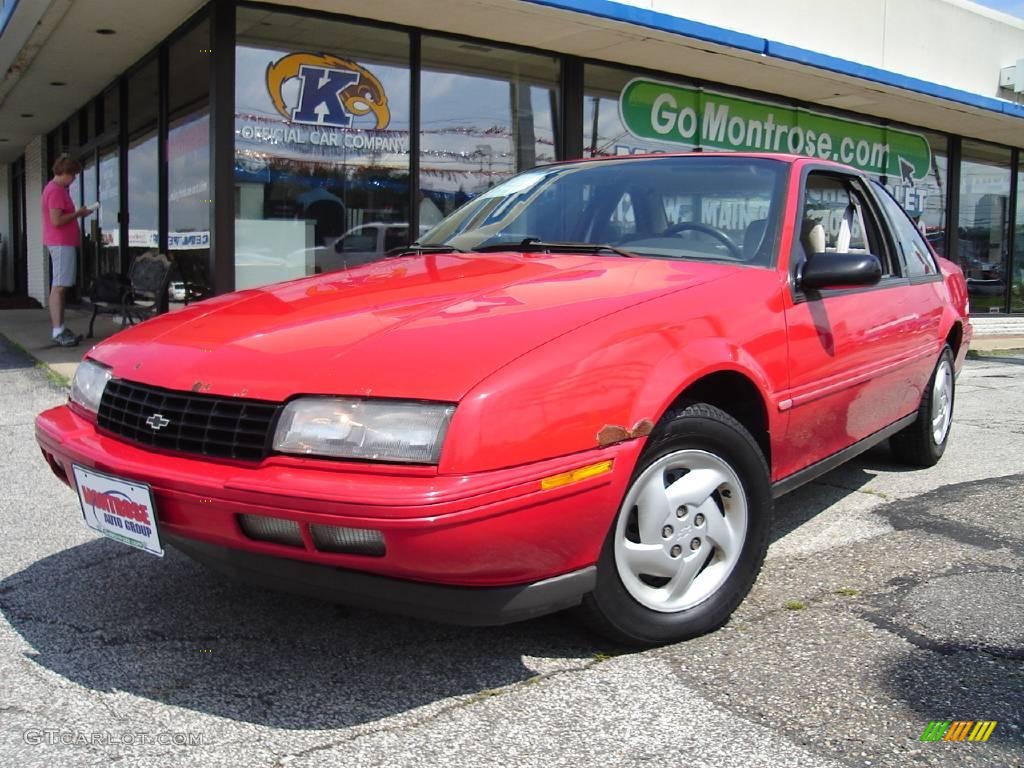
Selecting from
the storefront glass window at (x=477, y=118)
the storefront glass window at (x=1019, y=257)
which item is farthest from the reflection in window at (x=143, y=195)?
the storefront glass window at (x=1019, y=257)

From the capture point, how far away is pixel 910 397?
13.7ft

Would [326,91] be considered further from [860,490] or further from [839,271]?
[839,271]

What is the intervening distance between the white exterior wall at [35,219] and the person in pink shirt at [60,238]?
6.99 m

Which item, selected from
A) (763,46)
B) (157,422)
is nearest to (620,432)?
(157,422)

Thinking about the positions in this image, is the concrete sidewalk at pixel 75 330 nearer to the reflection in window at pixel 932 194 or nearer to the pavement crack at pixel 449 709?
the reflection in window at pixel 932 194

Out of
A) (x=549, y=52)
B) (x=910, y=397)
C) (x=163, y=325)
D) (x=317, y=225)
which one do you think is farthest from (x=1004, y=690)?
(x=549, y=52)

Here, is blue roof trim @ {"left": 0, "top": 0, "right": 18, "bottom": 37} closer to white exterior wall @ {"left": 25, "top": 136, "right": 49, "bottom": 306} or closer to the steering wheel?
the steering wheel

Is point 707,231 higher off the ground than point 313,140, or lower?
lower

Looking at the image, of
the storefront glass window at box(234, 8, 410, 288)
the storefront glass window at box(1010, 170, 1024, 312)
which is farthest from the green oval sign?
the storefront glass window at box(1010, 170, 1024, 312)

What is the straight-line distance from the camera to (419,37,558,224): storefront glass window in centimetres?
872

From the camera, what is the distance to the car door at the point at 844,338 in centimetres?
308

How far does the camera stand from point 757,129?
1138 centimetres

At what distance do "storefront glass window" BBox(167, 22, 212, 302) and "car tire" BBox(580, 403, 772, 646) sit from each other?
6282 mm

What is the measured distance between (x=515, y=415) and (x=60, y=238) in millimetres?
8525
